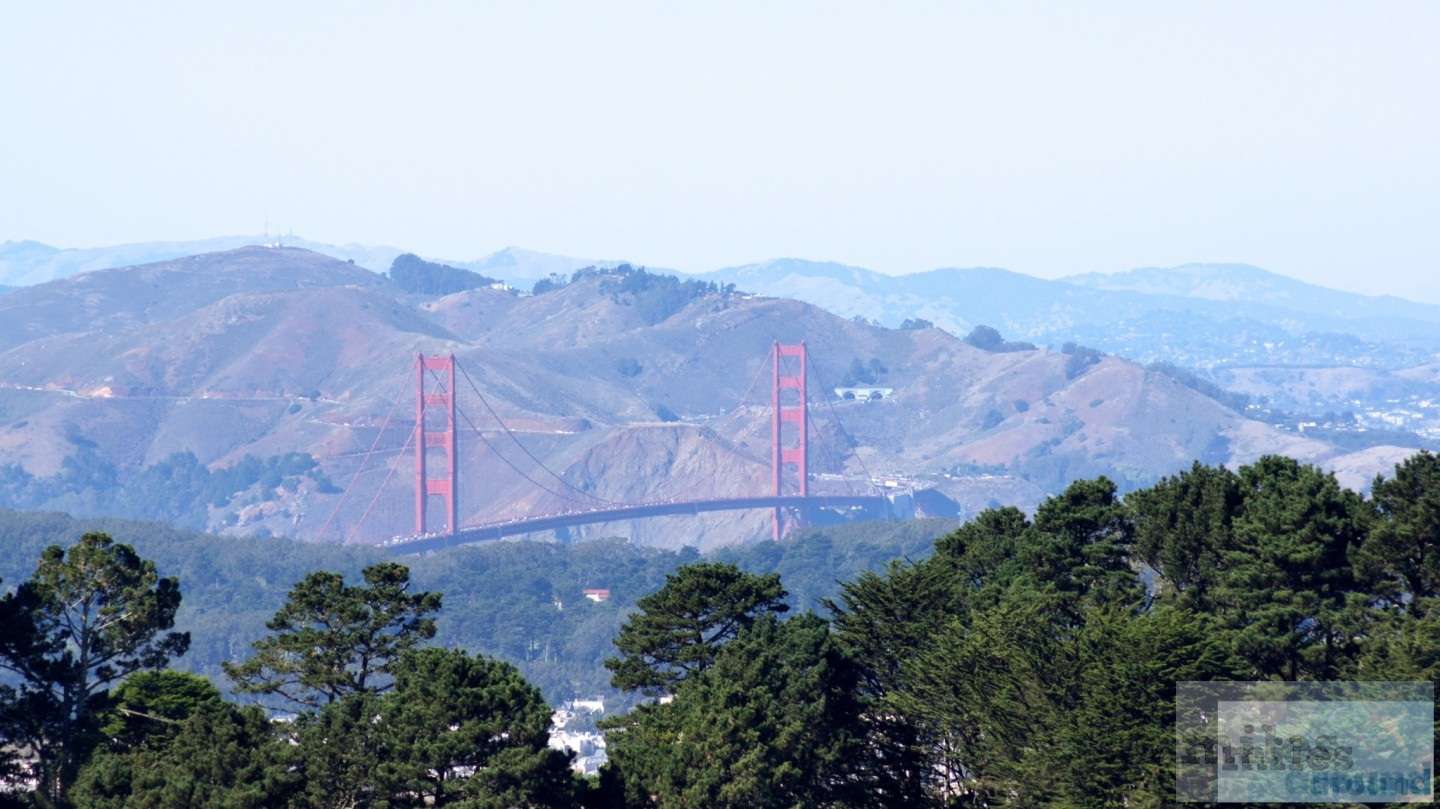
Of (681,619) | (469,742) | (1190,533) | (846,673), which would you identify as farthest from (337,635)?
(1190,533)

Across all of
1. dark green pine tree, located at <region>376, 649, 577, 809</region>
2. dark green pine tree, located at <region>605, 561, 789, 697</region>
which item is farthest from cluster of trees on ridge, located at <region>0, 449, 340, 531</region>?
dark green pine tree, located at <region>376, 649, 577, 809</region>

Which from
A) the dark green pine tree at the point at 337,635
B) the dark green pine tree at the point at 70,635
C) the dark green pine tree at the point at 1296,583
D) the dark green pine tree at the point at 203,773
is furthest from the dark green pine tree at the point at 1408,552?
the dark green pine tree at the point at 70,635

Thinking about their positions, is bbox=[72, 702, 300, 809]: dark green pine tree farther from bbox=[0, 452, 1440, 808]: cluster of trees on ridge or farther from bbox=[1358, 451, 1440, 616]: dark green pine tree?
bbox=[1358, 451, 1440, 616]: dark green pine tree

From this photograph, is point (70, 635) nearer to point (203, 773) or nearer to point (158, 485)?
point (203, 773)

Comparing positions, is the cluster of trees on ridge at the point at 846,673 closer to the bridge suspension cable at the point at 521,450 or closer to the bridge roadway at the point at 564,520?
the bridge roadway at the point at 564,520

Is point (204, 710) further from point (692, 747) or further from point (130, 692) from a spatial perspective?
point (692, 747)
